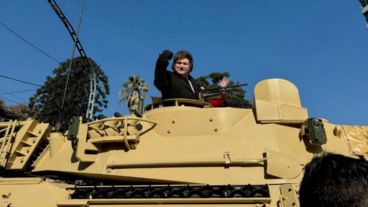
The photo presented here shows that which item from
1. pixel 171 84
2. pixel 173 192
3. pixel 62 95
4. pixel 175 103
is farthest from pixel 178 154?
pixel 62 95

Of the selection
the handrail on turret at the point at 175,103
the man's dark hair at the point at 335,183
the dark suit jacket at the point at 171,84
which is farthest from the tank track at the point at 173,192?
the man's dark hair at the point at 335,183

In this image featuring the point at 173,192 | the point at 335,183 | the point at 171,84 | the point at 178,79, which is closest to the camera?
the point at 335,183

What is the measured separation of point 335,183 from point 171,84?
488 centimetres

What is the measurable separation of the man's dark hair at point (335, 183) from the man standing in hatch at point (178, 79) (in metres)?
4.24

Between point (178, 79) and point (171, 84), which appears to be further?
point (178, 79)

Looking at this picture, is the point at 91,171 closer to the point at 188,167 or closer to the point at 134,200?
the point at 134,200

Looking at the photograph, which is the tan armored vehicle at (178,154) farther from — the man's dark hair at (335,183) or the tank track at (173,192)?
the man's dark hair at (335,183)

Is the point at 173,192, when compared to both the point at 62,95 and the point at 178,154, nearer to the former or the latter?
the point at 178,154

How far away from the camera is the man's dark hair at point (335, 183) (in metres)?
0.98


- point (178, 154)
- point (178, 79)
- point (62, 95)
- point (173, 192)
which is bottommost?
point (173, 192)

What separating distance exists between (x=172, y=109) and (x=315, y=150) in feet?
7.31

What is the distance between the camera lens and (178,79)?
6035mm

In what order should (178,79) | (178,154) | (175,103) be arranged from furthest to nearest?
(178,79), (175,103), (178,154)

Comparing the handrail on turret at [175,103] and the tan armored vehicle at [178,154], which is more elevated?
the handrail on turret at [175,103]
